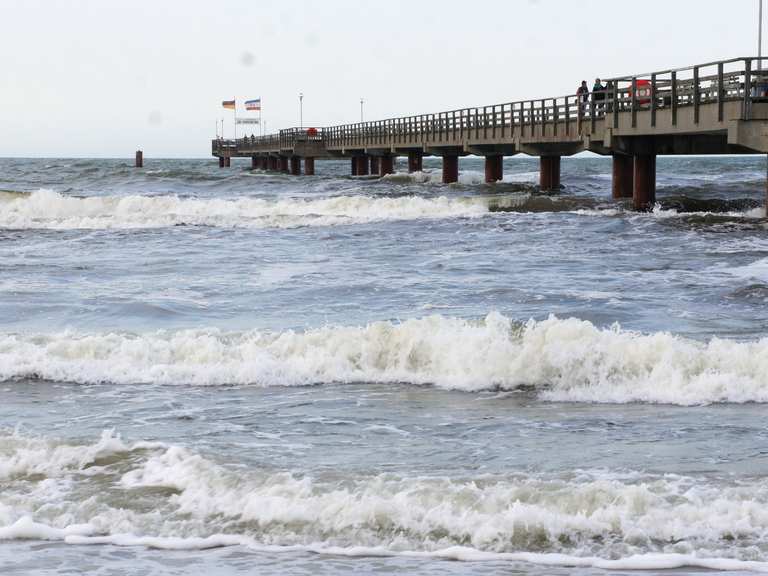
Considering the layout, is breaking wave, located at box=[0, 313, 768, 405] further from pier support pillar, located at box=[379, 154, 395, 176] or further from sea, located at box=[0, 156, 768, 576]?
pier support pillar, located at box=[379, 154, 395, 176]

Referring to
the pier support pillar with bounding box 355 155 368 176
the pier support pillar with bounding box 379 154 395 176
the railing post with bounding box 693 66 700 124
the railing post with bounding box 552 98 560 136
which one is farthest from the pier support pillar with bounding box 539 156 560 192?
the pier support pillar with bounding box 355 155 368 176

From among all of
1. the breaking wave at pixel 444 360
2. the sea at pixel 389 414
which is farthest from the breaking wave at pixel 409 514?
the breaking wave at pixel 444 360

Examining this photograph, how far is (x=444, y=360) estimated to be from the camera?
11852mm

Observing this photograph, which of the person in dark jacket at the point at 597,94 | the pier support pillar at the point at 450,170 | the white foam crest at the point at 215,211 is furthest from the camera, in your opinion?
the pier support pillar at the point at 450,170

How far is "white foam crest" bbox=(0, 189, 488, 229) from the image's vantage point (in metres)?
35.6

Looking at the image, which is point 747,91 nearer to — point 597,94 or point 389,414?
point 597,94

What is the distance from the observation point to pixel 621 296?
16453 millimetres

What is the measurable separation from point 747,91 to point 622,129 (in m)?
8.09

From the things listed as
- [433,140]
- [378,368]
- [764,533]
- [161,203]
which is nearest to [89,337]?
[378,368]

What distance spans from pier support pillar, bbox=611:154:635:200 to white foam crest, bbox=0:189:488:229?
13.7ft

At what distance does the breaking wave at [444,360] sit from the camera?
35.8 ft

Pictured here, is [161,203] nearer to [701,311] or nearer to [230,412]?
[701,311]

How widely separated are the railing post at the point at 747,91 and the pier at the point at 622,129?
2 cm

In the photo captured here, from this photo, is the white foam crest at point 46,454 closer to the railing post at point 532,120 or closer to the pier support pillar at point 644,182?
the pier support pillar at point 644,182
